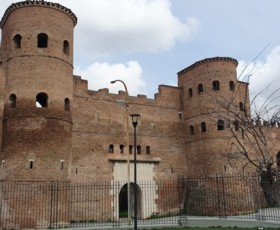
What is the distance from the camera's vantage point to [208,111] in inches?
991

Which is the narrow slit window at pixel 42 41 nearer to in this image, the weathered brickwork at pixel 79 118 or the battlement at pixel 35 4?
the weathered brickwork at pixel 79 118

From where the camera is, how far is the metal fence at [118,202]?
17719 mm

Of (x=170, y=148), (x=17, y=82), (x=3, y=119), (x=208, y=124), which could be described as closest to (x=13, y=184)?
(x=3, y=119)

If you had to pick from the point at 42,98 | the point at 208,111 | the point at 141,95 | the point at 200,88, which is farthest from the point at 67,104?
the point at 200,88

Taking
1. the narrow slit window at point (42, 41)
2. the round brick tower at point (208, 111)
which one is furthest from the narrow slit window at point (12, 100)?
the round brick tower at point (208, 111)

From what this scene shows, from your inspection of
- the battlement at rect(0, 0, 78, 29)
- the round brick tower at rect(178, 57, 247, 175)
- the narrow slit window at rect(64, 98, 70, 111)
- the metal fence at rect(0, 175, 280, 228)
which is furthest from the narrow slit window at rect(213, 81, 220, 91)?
the battlement at rect(0, 0, 78, 29)

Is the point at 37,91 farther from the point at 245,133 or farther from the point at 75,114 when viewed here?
the point at 245,133

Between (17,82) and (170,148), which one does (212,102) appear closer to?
(170,148)

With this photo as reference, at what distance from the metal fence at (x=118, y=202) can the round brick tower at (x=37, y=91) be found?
0.91 m

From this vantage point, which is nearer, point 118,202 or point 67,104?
point 67,104

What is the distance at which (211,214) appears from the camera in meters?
23.5

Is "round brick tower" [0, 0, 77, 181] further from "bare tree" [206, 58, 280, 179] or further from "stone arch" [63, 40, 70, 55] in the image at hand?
"bare tree" [206, 58, 280, 179]

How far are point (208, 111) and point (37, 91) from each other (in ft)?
38.4

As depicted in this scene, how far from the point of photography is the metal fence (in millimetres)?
17719
